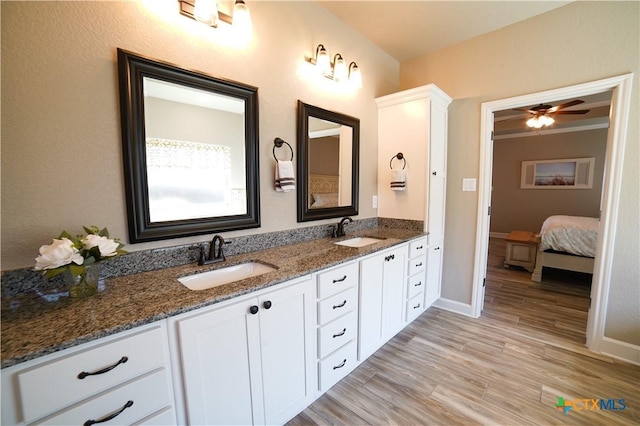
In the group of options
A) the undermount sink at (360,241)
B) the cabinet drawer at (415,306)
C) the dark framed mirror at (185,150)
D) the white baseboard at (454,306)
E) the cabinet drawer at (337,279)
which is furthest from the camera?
the white baseboard at (454,306)

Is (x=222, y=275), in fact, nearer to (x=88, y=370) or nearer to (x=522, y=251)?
(x=88, y=370)

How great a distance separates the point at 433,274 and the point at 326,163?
1601 mm

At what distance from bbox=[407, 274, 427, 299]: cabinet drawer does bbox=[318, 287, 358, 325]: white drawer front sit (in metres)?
0.78

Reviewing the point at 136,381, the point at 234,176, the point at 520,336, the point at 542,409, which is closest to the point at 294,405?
the point at 136,381

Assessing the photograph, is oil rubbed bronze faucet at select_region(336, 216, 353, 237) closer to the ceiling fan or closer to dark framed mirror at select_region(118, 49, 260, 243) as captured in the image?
dark framed mirror at select_region(118, 49, 260, 243)

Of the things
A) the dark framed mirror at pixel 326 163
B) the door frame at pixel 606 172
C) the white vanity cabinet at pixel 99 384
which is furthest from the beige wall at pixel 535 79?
the white vanity cabinet at pixel 99 384

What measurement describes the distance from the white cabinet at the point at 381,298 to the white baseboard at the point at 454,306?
0.83 metres

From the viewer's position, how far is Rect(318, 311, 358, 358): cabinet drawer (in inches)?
59.5

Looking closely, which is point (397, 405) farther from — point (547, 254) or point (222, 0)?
point (547, 254)

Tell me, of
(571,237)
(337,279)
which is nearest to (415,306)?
(337,279)

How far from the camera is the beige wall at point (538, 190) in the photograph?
16.4 feet

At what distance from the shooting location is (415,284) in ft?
7.69

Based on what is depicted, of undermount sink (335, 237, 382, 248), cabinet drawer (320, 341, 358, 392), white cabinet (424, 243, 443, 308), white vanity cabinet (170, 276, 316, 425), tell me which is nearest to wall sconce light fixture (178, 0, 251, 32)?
white vanity cabinet (170, 276, 316, 425)

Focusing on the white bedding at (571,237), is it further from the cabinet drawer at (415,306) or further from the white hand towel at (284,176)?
the white hand towel at (284,176)
